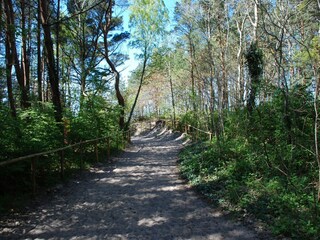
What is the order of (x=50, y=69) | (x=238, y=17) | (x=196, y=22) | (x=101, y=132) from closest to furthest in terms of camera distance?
(x=50, y=69) → (x=101, y=132) → (x=196, y=22) → (x=238, y=17)

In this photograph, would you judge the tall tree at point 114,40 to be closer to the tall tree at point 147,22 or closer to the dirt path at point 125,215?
the tall tree at point 147,22

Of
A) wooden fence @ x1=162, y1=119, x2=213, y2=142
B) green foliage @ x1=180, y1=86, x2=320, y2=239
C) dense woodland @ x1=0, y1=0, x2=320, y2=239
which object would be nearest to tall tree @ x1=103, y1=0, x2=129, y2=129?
dense woodland @ x1=0, y1=0, x2=320, y2=239

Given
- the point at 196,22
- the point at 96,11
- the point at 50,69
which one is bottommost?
the point at 50,69

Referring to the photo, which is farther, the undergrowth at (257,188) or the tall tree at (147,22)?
the tall tree at (147,22)

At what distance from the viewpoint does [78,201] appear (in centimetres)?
561

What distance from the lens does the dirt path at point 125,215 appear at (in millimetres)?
3984

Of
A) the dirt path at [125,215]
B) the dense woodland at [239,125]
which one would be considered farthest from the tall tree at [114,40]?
the dirt path at [125,215]

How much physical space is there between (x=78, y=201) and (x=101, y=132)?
624cm

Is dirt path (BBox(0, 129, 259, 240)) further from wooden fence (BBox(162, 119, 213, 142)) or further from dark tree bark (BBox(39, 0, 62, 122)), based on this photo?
wooden fence (BBox(162, 119, 213, 142))

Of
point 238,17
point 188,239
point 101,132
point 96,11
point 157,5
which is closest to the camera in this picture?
point 188,239

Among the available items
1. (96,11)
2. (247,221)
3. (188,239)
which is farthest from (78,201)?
(96,11)

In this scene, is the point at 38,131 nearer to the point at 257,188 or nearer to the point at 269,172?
the point at 257,188

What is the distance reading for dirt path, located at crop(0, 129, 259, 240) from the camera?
3984 millimetres

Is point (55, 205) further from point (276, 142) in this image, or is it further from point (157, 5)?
point (157, 5)
